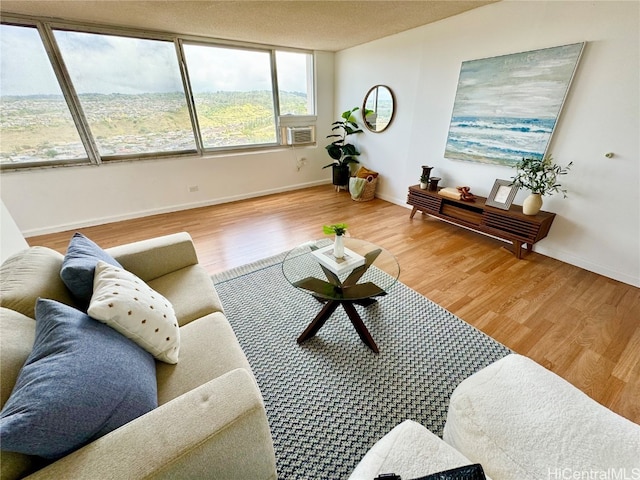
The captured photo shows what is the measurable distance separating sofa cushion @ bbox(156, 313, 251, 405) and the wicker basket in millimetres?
3254

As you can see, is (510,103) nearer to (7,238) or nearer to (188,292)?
(188,292)

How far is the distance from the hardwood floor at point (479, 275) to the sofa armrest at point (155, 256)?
2.67 feet

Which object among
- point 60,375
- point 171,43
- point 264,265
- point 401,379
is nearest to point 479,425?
point 401,379

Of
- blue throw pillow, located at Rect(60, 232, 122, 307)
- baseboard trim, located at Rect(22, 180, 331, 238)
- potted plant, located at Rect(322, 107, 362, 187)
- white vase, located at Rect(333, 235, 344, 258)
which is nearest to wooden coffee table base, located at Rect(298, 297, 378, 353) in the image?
white vase, located at Rect(333, 235, 344, 258)

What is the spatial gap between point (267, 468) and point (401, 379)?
86cm

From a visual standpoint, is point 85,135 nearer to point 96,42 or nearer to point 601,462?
point 96,42

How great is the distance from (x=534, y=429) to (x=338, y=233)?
45.8 inches

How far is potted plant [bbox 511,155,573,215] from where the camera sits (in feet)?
7.76

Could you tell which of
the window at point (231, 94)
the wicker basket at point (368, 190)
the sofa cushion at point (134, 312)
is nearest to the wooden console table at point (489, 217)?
the wicker basket at point (368, 190)

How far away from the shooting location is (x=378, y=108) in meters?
3.91

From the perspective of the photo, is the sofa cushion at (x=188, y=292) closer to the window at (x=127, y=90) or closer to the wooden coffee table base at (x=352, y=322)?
the wooden coffee table base at (x=352, y=322)

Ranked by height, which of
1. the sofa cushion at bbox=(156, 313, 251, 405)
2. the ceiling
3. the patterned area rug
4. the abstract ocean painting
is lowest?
the patterned area rug

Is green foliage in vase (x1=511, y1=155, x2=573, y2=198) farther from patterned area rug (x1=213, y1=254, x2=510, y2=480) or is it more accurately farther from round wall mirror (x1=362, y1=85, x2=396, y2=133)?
round wall mirror (x1=362, y1=85, x2=396, y2=133)

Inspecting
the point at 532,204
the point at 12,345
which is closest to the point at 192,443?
the point at 12,345
